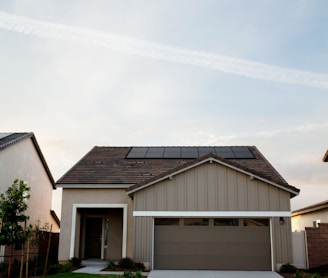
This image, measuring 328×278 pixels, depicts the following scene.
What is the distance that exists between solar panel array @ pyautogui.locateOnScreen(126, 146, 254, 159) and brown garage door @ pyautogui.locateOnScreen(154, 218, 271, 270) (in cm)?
577

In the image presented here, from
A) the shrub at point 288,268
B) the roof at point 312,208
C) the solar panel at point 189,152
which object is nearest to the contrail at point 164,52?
the solar panel at point 189,152

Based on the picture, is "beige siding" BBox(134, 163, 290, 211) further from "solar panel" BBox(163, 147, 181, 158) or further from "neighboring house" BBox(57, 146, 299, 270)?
"solar panel" BBox(163, 147, 181, 158)

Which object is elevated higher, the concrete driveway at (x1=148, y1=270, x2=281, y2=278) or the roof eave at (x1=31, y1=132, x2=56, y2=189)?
the roof eave at (x1=31, y1=132, x2=56, y2=189)

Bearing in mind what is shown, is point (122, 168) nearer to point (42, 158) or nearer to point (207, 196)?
point (207, 196)

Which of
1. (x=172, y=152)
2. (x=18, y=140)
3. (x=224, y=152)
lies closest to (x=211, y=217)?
(x=224, y=152)

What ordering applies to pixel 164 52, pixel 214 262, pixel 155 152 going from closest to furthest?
pixel 214 262, pixel 164 52, pixel 155 152

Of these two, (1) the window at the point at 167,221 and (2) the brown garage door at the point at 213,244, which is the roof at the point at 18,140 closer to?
(1) the window at the point at 167,221

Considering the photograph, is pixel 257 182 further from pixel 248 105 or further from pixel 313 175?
pixel 313 175

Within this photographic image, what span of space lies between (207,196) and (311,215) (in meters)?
10.8

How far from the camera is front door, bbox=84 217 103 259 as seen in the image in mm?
22078

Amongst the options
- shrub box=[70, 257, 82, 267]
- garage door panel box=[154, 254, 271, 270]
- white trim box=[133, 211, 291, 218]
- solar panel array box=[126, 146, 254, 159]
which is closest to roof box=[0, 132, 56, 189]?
solar panel array box=[126, 146, 254, 159]

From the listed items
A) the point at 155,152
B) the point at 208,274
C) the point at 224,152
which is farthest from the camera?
the point at 155,152

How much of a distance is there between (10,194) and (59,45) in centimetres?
694

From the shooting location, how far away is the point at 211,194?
17641 mm
